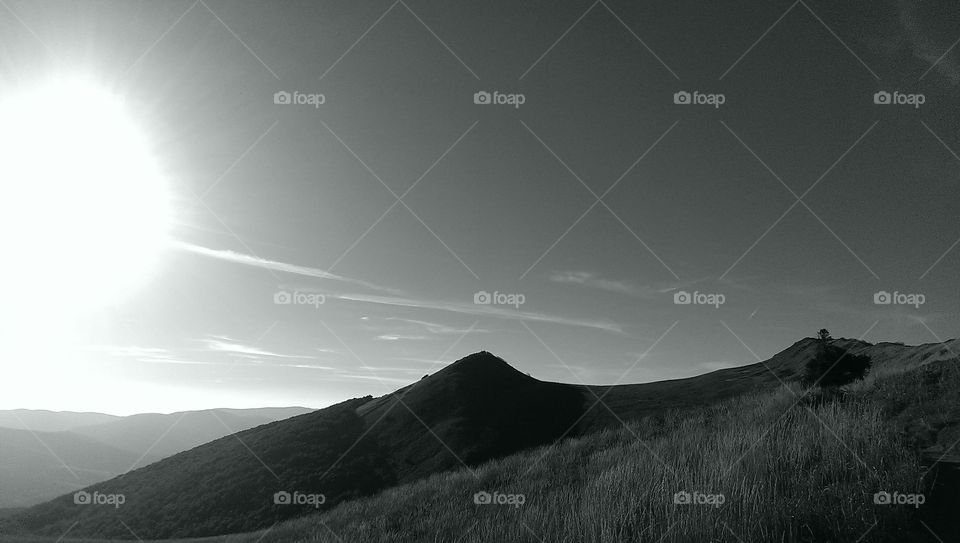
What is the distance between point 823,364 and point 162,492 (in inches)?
2265

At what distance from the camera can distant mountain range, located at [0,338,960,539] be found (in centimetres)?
4100

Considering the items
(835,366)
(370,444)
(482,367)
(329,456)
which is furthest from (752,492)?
(482,367)

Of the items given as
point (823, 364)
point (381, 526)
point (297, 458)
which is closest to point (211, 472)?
point (297, 458)

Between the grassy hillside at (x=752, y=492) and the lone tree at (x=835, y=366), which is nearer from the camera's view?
the grassy hillside at (x=752, y=492)

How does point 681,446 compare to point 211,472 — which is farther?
point 211,472

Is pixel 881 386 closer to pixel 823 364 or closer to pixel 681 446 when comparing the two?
pixel 681 446

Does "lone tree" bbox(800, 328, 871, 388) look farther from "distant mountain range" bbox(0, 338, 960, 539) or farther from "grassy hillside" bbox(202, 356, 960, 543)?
"grassy hillside" bbox(202, 356, 960, 543)

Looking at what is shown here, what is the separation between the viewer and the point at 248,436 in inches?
2299

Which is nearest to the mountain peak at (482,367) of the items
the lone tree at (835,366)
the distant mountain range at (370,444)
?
the distant mountain range at (370,444)

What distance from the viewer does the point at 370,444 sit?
51.8 m

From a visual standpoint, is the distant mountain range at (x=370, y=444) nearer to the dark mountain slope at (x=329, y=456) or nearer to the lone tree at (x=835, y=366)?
the dark mountain slope at (x=329, y=456)

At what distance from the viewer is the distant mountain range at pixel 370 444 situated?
41000mm

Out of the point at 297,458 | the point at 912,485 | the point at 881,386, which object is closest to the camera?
the point at 912,485

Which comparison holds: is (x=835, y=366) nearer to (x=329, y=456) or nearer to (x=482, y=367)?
(x=329, y=456)
